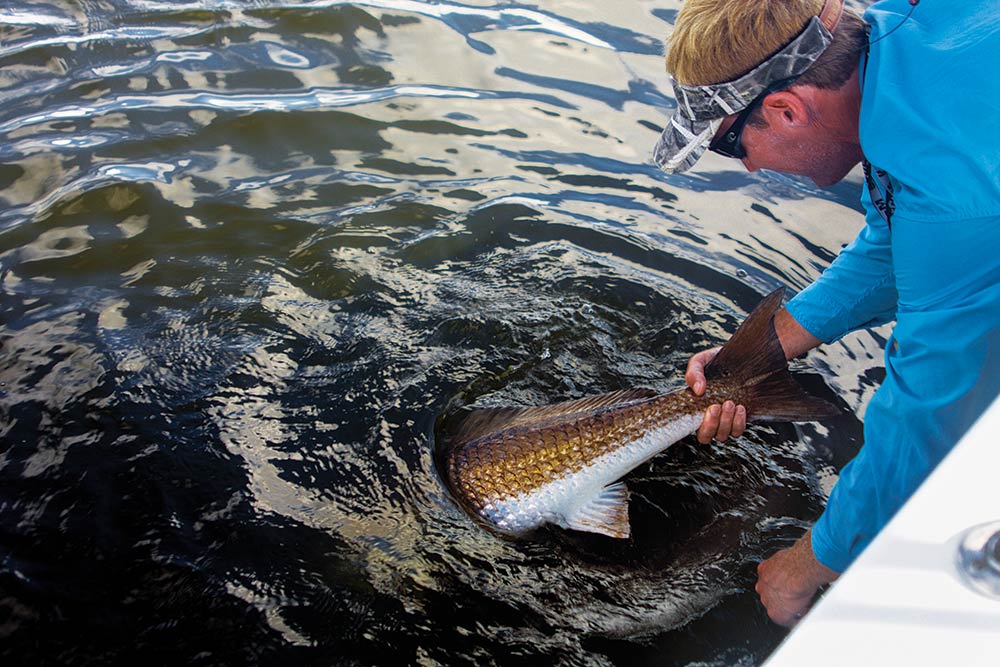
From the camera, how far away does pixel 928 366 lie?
6.04 feet

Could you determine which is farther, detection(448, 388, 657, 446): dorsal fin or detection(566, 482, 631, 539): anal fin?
detection(448, 388, 657, 446): dorsal fin

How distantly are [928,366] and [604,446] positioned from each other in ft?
A: 4.57

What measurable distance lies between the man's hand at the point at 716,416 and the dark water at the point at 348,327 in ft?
1.00

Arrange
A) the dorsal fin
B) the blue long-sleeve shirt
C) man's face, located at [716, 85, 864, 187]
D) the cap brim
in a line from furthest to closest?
1. the dorsal fin
2. the cap brim
3. man's face, located at [716, 85, 864, 187]
4. the blue long-sleeve shirt

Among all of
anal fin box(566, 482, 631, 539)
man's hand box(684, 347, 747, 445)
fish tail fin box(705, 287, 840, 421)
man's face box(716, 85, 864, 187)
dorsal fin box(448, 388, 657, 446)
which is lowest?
anal fin box(566, 482, 631, 539)

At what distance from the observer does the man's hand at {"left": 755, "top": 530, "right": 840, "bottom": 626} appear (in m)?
2.31

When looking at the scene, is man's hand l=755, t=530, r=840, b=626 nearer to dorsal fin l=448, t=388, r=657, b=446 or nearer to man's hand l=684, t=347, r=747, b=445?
man's hand l=684, t=347, r=747, b=445

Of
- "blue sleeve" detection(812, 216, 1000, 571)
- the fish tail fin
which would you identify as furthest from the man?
the fish tail fin

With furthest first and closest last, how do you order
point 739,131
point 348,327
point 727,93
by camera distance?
point 348,327
point 739,131
point 727,93

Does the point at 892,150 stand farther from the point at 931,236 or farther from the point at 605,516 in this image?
the point at 605,516

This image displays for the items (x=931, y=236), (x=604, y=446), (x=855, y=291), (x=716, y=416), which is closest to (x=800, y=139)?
(x=931, y=236)

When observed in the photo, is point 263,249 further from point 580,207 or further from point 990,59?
point 990,59

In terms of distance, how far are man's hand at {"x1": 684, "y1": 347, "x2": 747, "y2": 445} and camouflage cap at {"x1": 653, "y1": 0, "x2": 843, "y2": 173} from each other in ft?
2.74

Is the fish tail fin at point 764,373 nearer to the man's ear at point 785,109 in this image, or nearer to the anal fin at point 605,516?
the anal fin at point 605,516
